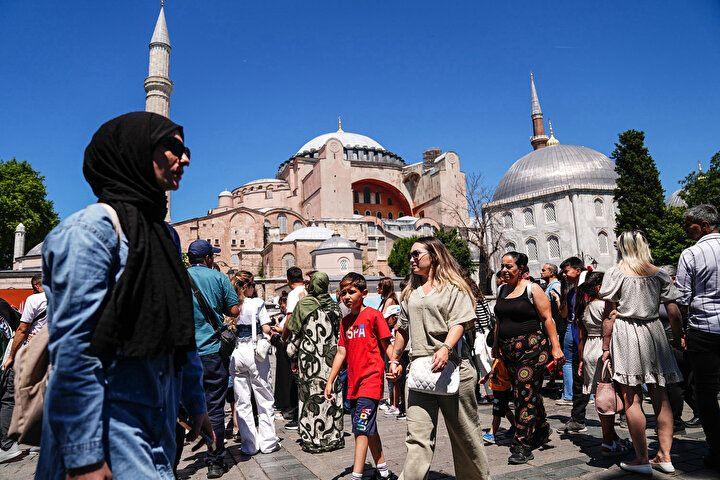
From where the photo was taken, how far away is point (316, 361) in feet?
16.8

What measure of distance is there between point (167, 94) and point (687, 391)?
136ft

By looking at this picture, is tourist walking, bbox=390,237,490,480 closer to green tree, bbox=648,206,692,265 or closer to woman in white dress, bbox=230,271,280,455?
woman in white dress, bbox=230,271,280,455

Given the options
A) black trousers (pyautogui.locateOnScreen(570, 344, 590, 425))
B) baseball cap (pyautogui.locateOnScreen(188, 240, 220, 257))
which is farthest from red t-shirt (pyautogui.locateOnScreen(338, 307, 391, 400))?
black trousers (pyautogui.locateOnScreen(570, 344, 590, 425))

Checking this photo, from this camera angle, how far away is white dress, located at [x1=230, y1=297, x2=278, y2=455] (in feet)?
16.4

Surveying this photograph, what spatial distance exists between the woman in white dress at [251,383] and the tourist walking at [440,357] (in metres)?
2.18

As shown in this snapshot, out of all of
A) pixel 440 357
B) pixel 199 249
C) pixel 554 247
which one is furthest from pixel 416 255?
pixel 554 247

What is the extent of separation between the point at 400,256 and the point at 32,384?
42.0m

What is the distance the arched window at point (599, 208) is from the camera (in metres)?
39.6

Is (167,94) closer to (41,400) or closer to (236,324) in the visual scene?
(236,324)

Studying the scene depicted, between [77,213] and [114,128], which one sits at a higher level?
[114,128]

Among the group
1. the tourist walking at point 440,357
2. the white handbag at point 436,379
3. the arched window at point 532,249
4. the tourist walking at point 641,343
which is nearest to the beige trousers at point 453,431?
the tourist walking at point 440,357

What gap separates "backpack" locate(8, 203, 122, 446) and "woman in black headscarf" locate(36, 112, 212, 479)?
0.37 feet

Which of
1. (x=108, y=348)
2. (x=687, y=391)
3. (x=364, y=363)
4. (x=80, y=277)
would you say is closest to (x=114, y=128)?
(x=80, y=277)

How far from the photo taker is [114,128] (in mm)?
1707
